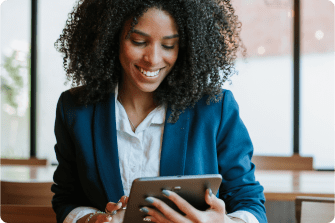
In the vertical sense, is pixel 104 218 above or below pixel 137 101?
below

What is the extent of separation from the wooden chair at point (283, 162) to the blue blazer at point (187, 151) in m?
1.65

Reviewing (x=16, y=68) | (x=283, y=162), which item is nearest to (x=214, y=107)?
(x=283, y=162)

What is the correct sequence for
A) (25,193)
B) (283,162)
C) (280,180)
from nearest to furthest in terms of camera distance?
(25,193) → (280,180) → (283,162)

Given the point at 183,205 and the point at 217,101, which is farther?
the point at 217,101

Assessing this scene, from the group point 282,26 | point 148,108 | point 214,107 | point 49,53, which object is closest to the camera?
point 214,107

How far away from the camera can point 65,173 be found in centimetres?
134

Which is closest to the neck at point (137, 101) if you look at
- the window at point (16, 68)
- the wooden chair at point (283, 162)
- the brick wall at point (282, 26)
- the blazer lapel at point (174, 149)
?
the blazer lapel at point (174, 149)

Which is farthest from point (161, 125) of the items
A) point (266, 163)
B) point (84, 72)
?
point (266, 163)

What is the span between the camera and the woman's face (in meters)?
1.14

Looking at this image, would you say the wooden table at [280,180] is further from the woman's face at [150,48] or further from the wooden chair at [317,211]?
the woman's face at [150,48]

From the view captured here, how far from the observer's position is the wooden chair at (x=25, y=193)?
1.72 metres

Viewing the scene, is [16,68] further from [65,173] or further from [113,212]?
[113,212]

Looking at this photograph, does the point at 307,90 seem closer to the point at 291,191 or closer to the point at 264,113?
the point at 264,113

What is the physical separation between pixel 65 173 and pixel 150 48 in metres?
0.60
